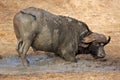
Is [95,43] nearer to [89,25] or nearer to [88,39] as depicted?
[88,39]

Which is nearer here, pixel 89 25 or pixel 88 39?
pixel 88 39

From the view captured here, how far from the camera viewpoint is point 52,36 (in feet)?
42.4

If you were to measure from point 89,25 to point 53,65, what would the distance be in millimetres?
10226

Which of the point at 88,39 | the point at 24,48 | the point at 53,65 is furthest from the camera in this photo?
the point at 88,39

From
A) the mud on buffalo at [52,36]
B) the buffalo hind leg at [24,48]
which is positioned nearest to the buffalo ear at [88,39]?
the mud on buffalo at [52,36]

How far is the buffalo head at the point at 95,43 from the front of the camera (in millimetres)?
13562

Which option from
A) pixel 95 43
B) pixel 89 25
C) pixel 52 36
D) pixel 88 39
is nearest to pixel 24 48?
pixel 52 36

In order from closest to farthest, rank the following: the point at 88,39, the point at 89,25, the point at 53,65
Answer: the point at 53,65 < the point at 88,39 < the point at 89,25

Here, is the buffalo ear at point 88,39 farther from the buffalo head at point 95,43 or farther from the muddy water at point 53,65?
the muddy water at point 53,65

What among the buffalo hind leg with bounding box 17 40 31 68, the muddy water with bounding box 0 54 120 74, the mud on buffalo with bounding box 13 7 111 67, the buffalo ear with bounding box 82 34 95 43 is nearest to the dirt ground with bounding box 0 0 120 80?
the muddy water with bounding box 0 54 120 74

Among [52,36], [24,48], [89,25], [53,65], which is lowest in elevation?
[89,25]

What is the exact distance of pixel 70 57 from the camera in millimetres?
13383

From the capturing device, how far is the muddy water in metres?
12.2

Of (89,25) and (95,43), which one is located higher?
(95,43)
